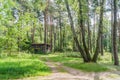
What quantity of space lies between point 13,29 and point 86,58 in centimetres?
1120

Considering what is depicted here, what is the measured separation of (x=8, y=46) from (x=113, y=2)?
12938 millimetres

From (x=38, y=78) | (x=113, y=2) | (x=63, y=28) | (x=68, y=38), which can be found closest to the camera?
(x=38, y=78)

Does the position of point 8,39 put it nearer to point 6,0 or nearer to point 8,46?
point 8,46

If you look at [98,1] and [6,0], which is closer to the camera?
[6,0]

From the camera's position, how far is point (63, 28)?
67875 millimetres

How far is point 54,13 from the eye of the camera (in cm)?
6006

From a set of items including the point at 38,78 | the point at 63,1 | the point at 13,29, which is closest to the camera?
the point at 38,78

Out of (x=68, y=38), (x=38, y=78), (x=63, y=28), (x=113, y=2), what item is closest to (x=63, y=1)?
(x=113, y=2)

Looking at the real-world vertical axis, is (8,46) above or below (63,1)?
below

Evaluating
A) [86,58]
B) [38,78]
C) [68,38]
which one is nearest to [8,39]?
[38,78]

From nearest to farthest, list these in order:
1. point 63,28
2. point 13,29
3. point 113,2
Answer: point 13,29, point 113,2, point 63,28

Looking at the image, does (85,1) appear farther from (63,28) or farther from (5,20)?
(63,28)

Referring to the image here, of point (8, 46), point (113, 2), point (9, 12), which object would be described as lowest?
point (8, 46)

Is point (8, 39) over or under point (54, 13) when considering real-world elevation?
under
